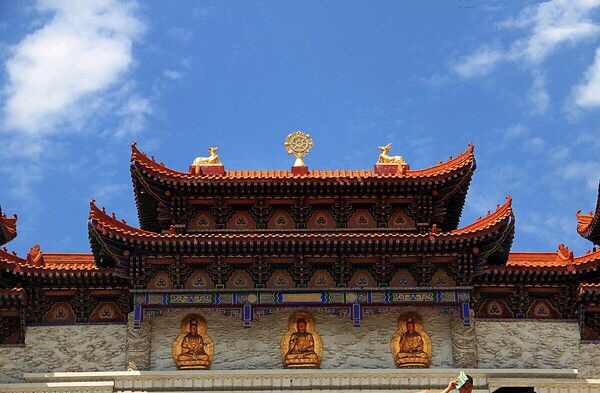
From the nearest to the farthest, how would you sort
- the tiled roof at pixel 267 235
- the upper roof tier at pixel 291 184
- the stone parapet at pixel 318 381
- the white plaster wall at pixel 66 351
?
the stone parapet at pixel 318 381 < the tiled roof at pixel 267 235 < the white plaster wall at pixel 66 351 < the upper roof tier at pixel 291 184

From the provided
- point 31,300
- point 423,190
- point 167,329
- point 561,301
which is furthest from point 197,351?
point 561,301

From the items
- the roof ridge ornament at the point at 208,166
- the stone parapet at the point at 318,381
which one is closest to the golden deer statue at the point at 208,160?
the roof ridge ornament at the point at 208,166

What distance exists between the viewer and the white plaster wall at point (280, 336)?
2491cm

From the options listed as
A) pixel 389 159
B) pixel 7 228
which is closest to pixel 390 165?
pixel 389 159

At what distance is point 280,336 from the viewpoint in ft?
82.5

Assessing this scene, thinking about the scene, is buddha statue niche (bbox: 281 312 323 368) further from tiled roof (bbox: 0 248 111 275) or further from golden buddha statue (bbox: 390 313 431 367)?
tiled roof (bbox: 0 248 111 275)

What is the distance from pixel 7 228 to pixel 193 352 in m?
6.01

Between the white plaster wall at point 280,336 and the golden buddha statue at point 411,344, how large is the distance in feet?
0.46

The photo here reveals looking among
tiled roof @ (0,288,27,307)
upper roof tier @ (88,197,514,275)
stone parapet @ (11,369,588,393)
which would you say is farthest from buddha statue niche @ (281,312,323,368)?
tiled roof @ (0,288,27,307)

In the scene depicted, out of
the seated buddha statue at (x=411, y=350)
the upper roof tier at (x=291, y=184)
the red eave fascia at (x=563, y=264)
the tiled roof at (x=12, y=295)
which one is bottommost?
the seated buddha statue at (x=411, y=350)

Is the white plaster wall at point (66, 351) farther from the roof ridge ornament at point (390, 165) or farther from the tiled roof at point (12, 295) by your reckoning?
the roof ridge ornament at point (390, 165)

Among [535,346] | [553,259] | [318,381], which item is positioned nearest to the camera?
[318,381]

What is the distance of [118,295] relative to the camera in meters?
25.9

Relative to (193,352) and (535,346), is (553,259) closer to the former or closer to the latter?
(535,346)
